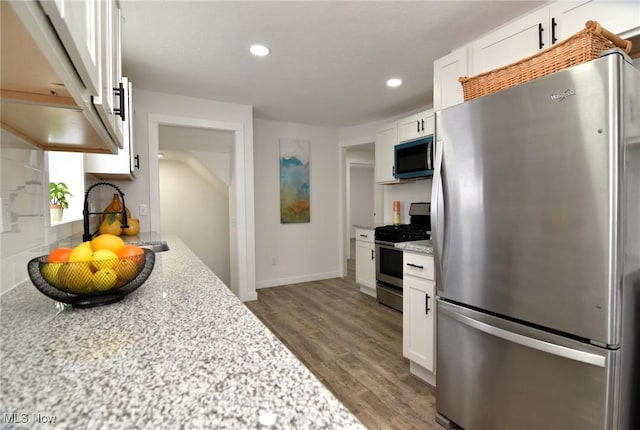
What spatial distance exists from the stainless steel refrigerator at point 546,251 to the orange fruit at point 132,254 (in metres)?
1.33

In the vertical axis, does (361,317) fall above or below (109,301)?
below

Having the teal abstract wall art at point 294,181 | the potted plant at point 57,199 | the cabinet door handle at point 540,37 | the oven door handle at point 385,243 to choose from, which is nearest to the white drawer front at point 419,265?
the oven door handle at point 385,243

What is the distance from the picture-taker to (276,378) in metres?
0.46

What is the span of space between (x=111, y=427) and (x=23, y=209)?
1.06 meters

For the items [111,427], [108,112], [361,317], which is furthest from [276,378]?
[361,317]

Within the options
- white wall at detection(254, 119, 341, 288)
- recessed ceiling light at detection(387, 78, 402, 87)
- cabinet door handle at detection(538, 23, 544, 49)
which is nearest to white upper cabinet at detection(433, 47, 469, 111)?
cabinet door handle at detection(538, 23, 544, 49)

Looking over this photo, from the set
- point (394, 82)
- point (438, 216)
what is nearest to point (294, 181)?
point (394, 82)

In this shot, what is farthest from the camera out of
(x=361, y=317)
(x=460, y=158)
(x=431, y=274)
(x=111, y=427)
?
(x=361, y=317)

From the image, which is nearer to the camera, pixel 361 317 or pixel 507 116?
pixel 507 116

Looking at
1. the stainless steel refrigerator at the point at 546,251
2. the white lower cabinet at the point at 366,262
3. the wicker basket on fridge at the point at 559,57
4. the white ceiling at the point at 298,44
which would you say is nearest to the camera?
the stainless steel refrigerator at the point at 546,251

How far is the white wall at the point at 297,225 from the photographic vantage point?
423 centimetres

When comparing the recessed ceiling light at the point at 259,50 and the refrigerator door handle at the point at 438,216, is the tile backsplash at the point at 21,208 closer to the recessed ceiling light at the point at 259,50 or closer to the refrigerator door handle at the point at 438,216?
the recessed ceiling light at the point at 259,50

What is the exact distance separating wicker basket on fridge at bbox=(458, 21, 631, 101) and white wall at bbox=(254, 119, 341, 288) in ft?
10.4

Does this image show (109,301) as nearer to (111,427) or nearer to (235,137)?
(111,427)
